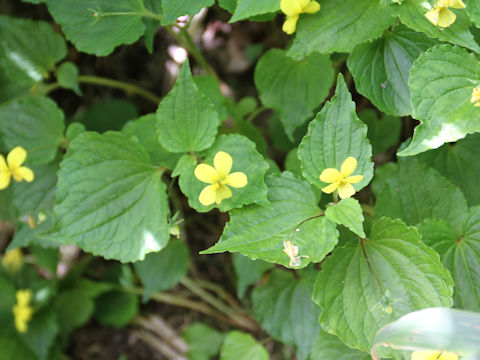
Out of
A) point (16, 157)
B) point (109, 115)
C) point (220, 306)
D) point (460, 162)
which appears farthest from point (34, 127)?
point (460, 162)

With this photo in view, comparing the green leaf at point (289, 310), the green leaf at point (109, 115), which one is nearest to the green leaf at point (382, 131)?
the green leaf at point (289, 310)

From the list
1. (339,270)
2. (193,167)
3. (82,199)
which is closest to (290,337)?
(339,270)

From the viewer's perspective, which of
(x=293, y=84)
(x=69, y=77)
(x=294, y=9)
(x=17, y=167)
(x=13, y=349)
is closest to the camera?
(x=294, y=9)

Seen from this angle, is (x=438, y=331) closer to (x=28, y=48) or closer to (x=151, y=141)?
(x=151, y=141)

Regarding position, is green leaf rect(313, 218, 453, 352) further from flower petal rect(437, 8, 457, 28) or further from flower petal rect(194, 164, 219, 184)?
flower petal rect(437, 8, 457, 28)

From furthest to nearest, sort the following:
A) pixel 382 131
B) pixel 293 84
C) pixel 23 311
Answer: pixel 23 311, pixel 382 131, pixel 293 84
